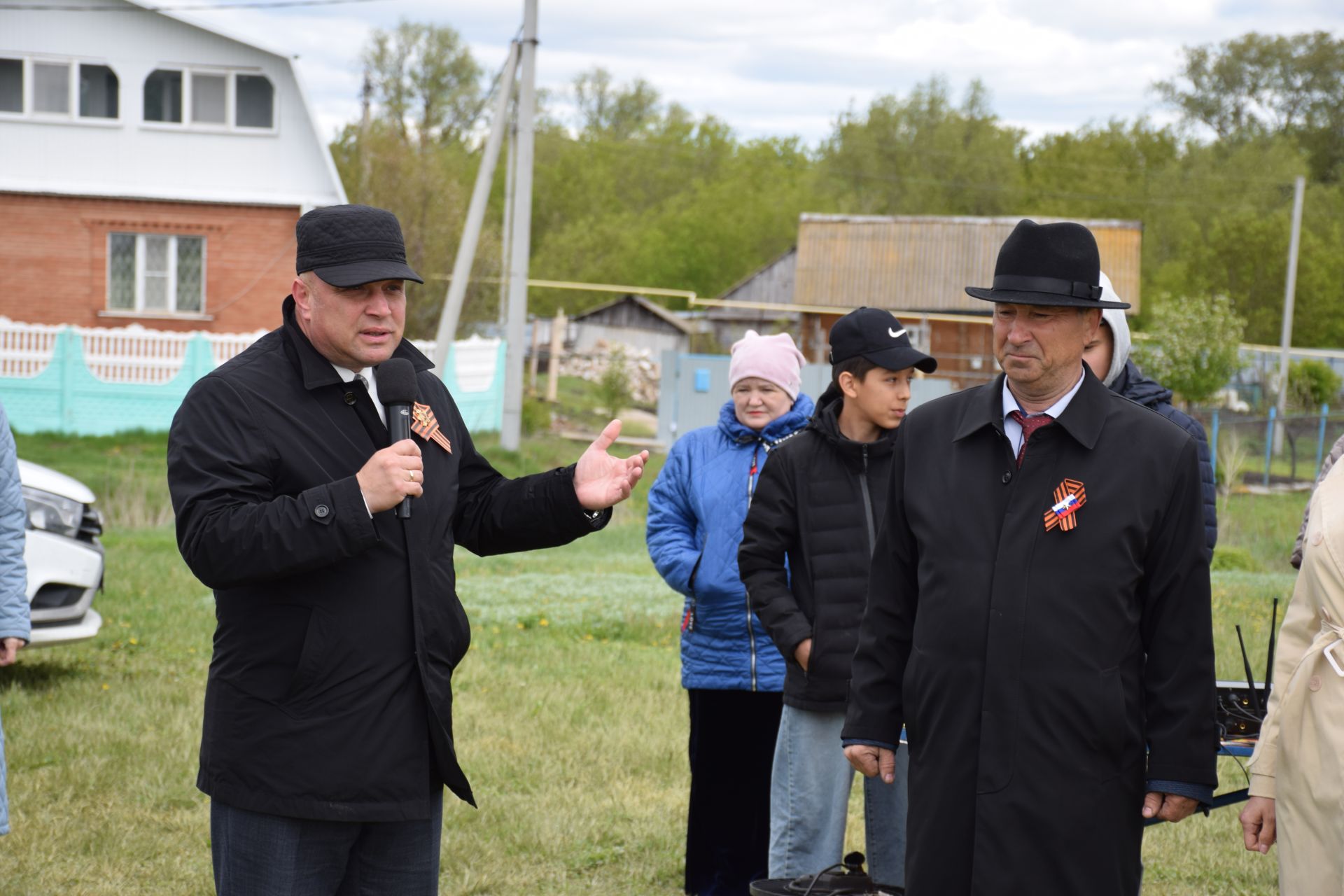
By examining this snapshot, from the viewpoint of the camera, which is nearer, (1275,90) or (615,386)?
(615,386)

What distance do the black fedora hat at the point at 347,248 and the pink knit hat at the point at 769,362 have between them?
2.08 m

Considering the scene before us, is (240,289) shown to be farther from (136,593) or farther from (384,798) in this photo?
(384,798)

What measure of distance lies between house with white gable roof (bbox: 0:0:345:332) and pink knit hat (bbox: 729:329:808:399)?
24.8 m

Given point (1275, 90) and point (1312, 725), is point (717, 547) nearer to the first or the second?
point (1312, 725)

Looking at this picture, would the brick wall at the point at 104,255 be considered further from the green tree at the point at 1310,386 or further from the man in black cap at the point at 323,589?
the green tree at the point at 1310,386

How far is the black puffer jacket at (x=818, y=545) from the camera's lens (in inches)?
178

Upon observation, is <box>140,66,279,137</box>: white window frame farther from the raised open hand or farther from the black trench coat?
the black trench coat

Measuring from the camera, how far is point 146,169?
94.9ft

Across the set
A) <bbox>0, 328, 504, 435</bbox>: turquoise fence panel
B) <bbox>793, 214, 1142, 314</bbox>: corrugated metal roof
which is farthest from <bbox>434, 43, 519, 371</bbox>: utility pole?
<bbox>793, 214, 1142, 314</bbox>: corrugated metal roof

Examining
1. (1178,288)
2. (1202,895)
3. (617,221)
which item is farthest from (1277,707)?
(617,221)

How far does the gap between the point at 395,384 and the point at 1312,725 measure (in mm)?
2249

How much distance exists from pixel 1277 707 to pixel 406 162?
30.0m

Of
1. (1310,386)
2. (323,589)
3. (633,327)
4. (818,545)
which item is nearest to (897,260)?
(1310,386)

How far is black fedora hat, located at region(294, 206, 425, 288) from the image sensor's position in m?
3.21
